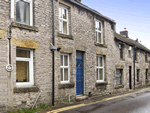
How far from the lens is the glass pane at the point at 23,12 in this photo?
27.6ft

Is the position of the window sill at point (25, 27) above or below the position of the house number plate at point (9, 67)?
above

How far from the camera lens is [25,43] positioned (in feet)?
27.2

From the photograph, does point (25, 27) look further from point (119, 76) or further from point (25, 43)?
point (119, 76)

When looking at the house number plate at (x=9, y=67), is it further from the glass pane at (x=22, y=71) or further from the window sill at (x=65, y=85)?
the window sill at (x=65, y=85)

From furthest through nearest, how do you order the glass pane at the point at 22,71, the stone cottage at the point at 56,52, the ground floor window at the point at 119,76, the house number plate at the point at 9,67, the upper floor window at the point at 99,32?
the ground floor window at the point at 119,76, the upper floor window at the point at 99,32, the glass pane at the point at 22,71, the stone cottage at the point at 56,52, the house number plate at the point at 9,67

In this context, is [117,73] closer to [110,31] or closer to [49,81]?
[110,31]

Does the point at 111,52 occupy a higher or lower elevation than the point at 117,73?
higher

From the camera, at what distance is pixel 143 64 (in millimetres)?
23547

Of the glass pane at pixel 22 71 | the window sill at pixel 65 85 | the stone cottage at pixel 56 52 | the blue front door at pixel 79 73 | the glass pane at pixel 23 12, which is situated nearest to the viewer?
the stone cottage at pixel 56 52

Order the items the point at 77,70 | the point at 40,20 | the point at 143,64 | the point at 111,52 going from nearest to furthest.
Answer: the point at 40,20 < the point at 77,70 < the point at 111,52 < the point at 143,64

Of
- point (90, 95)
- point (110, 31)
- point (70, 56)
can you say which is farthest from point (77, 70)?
point (110, 31)

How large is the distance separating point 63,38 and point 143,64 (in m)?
16.4

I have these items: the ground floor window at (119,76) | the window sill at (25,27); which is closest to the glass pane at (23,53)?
the window sill at (25,27)

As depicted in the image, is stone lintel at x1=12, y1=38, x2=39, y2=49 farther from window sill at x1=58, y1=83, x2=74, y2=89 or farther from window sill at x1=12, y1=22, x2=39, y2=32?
window sill at x1=58, y1=83, x2=74, y2=89
